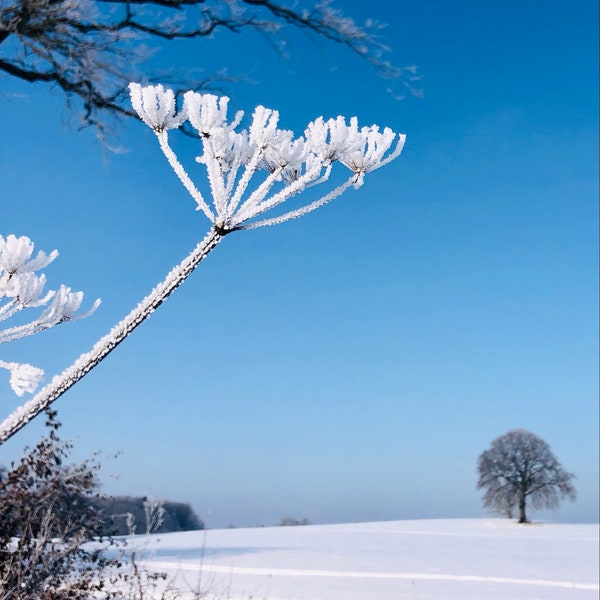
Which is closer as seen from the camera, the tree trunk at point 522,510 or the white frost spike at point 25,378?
the white frost spike at point 25,378

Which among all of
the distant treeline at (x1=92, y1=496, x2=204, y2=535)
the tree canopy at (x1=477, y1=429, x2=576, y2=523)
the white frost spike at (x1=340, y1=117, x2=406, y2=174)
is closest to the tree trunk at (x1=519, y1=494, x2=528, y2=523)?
the tree canopy at (x1=477, y1=429, x2=576, y2=523)

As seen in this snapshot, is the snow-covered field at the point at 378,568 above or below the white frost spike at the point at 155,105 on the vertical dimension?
below

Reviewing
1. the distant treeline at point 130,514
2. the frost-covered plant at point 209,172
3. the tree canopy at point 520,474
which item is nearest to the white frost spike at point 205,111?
the frost-covered plant at point 209,172

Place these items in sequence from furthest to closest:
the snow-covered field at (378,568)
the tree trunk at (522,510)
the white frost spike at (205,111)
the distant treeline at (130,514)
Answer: the tree trunk at (522,510)
the snow-covered field at (378,568)
the distant treeline at (130,514)
the white frost spike at (205,111)

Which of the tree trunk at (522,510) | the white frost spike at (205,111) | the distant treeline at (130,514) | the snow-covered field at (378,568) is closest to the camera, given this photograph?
the white frost spike at (205,111)

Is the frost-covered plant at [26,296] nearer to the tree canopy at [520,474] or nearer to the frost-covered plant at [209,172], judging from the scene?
the frost-covered plant at [209,172]

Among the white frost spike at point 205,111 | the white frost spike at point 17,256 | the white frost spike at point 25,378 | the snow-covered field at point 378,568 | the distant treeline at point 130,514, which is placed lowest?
the snow-covered field at point 378,568

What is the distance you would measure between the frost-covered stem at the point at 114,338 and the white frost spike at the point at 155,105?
1.39ft

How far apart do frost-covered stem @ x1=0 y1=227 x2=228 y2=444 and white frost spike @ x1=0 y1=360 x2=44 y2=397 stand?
0.09m

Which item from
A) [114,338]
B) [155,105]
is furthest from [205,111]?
[114,338]

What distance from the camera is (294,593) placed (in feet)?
19.2

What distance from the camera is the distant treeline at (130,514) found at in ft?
A: 17.5

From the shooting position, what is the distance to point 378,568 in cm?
762

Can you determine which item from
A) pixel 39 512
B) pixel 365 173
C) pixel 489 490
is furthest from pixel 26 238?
pixel 489 490
